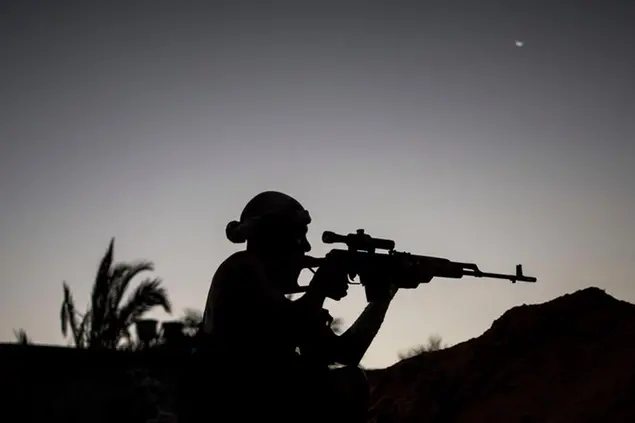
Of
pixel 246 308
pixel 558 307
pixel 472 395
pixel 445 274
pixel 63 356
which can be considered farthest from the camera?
pixel 558 307

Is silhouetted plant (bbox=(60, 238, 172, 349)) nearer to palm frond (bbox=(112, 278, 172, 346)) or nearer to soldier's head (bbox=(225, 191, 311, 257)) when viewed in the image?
palm frond (bbox=(112, 278, 172, 346))

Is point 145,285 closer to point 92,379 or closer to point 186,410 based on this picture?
point 92,379

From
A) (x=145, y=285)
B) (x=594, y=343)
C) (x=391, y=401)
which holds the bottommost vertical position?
(x=391, y=401)

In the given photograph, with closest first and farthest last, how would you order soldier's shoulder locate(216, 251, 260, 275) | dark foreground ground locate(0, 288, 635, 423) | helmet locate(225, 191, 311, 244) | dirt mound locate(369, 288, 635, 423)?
1. soldier's shoulder locate(216, 251, 260, 275)
2. helmet locate(225, 191, 311, 244)
3. dark foreground ground locate(0, 288, 635, 423)
4. dirt mound locate(369, 288, 635, 423)

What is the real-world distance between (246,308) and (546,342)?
11.1 m

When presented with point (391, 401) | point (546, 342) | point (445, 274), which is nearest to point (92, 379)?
point (391, 401)

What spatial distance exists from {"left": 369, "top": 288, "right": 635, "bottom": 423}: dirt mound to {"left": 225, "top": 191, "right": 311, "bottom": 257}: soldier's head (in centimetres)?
857

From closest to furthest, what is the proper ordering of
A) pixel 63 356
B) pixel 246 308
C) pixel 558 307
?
pixel 246 308 < pixel 63 356 < pixel 558 307

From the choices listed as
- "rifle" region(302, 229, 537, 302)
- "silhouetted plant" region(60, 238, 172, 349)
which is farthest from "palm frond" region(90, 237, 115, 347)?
"rifle" region(302, 229, 537, 302)

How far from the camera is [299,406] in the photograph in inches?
131

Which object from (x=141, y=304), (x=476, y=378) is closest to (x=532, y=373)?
(x=476, y=378)

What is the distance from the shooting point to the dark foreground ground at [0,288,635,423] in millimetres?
9500

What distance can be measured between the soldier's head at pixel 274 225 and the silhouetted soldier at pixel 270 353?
2cm

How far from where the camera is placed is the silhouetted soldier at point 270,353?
328 cm
